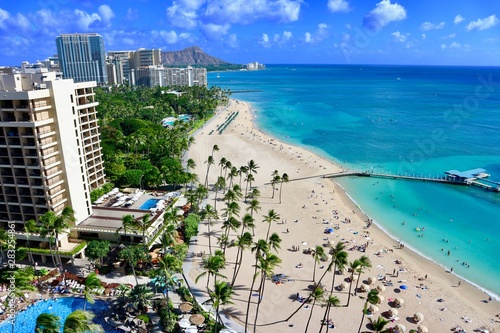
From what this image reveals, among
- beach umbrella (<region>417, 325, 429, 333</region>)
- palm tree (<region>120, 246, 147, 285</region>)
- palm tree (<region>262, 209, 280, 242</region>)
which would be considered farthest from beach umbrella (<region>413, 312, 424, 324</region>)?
palm tree (<region>120, 246, 147, 285</region>)

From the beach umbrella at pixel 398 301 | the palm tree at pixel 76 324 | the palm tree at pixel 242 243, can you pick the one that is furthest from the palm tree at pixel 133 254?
the beach umbrella at pixel 398 301

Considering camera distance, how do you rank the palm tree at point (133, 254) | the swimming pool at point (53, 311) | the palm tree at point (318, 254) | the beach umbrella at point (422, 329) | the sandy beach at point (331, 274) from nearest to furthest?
the swimming pool at point (53, 311)
the beach umbrella at point (422, 329)
the sandy beach at point (331, 274)
the palm tree at point (318, 254)
the palm tree at point (133, 254)

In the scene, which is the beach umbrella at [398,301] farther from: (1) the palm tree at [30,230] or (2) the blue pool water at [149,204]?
(1) the palm tree at [30,230]

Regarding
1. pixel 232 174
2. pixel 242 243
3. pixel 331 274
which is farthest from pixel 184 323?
pixel 232 174

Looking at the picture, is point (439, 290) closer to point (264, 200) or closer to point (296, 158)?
point (264, 200)

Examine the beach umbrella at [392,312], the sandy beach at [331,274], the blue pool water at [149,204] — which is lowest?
the sandy beach at [331,274]

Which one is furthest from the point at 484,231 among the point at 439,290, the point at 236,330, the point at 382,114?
the point at 382,114
